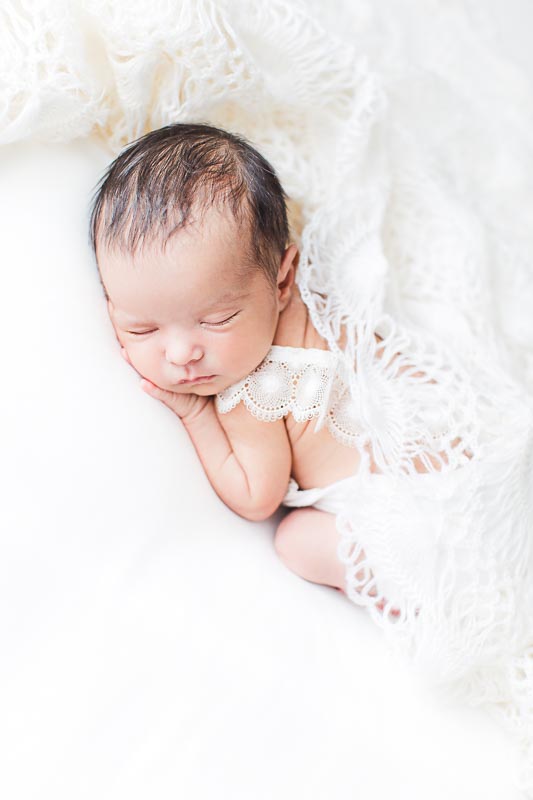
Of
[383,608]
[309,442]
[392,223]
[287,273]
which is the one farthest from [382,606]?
[392,223]

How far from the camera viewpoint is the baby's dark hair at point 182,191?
1.04m

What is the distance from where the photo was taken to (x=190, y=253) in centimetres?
104

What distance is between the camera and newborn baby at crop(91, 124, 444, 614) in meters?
1.04

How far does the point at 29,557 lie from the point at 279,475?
14.8 inches

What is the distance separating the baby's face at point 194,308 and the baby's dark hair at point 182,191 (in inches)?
0.8

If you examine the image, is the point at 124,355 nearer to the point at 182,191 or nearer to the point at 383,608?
the point at 182,191

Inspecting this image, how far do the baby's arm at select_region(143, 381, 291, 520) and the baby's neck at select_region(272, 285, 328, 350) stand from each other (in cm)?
12

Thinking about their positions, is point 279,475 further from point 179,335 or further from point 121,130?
point 121,130

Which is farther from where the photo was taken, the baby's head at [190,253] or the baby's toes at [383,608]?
the baby's toes at [383,608]

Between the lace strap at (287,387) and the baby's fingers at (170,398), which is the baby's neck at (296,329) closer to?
the lace strap at (287,387)

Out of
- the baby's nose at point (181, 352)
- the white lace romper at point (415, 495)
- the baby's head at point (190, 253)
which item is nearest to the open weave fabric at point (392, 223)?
the white lace romper at point (415, 495)

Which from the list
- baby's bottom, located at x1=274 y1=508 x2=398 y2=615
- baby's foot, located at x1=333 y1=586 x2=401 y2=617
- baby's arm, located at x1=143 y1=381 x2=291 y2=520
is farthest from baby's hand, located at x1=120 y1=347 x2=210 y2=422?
baby's foot, located at x1=333 y1=586 x2=401 y2=617

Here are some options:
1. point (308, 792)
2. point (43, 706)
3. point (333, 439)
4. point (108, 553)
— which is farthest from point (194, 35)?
point (308, 792)

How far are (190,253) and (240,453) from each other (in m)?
0.30
